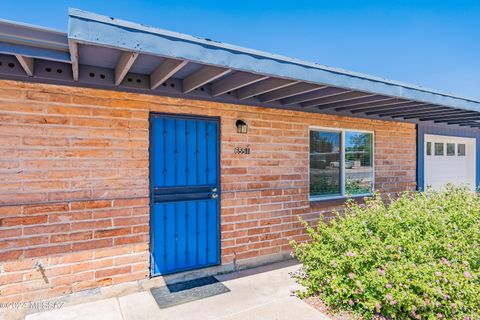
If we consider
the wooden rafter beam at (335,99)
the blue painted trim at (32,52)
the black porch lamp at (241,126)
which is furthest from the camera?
the black porch lamp at (241,126)

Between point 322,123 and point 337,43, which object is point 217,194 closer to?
point 322,123

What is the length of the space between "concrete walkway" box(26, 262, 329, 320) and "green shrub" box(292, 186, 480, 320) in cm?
34

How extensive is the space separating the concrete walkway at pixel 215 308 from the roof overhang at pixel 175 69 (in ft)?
8.28

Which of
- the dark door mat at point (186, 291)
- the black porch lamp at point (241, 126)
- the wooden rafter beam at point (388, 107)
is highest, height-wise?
the wooden rafter beam at point (388, 107)

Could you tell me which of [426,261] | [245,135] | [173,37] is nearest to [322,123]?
[245,135]

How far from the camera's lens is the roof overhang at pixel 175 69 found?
7.33ft

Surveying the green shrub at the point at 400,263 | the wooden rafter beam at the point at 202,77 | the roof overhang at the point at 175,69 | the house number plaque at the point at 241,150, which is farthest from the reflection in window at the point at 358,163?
the wooden rafter beam at the point at 202,77

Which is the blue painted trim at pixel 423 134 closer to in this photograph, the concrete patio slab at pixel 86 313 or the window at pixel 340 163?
the window at pixel 340 163

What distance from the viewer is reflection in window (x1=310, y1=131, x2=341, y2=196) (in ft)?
17.2

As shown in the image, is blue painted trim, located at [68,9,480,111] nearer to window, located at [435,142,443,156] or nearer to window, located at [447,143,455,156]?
window, located at [435,142,443,156]

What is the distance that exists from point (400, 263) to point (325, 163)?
2.66 metres

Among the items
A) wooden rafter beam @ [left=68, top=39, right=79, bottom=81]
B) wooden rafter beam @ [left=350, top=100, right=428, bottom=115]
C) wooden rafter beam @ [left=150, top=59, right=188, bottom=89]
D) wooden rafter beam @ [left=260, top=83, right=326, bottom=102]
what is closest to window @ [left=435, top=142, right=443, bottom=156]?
wooden rafter beam @ [left=350, top=100, right=428, bottom=115]

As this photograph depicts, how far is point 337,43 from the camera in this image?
1023cm

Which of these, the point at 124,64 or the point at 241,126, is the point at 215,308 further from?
the point at 124,64
